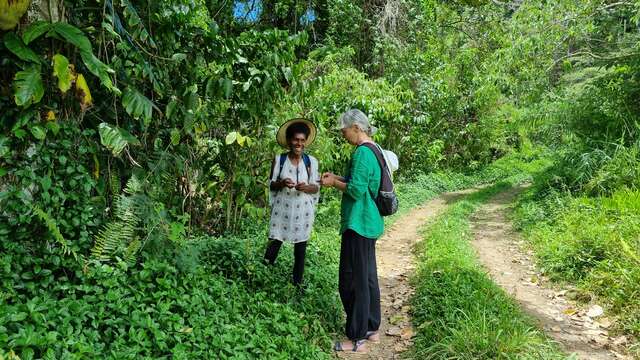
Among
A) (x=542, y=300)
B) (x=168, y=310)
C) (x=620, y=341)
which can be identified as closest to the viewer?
(x=168, y=310)

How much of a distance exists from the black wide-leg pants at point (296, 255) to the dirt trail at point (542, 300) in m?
2.32

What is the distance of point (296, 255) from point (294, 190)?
0.64 m

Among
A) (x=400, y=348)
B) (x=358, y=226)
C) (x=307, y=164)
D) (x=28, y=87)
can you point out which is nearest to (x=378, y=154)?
(x=358, y=226)

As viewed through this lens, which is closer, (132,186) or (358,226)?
(132,186)

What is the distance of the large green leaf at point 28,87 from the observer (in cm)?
264

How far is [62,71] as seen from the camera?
275cm


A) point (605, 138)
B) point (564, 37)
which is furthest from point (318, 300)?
point (564, 37)

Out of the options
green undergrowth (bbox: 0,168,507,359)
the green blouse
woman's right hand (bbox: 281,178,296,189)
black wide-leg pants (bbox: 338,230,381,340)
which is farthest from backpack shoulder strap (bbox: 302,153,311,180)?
green undergrowth (bbox: 0,168,507,359)

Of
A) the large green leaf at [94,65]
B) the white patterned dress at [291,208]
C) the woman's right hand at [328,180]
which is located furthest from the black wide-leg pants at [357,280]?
the large green leaf at [94,65]

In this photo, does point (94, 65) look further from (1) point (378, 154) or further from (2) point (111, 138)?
(1) point (378, 154)

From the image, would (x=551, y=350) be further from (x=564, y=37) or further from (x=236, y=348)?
(x=564, y=37)

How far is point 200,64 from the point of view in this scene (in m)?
4.05

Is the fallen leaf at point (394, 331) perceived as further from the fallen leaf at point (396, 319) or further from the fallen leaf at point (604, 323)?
the fallen leaf at point (604, 323)

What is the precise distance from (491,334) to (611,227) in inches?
140
